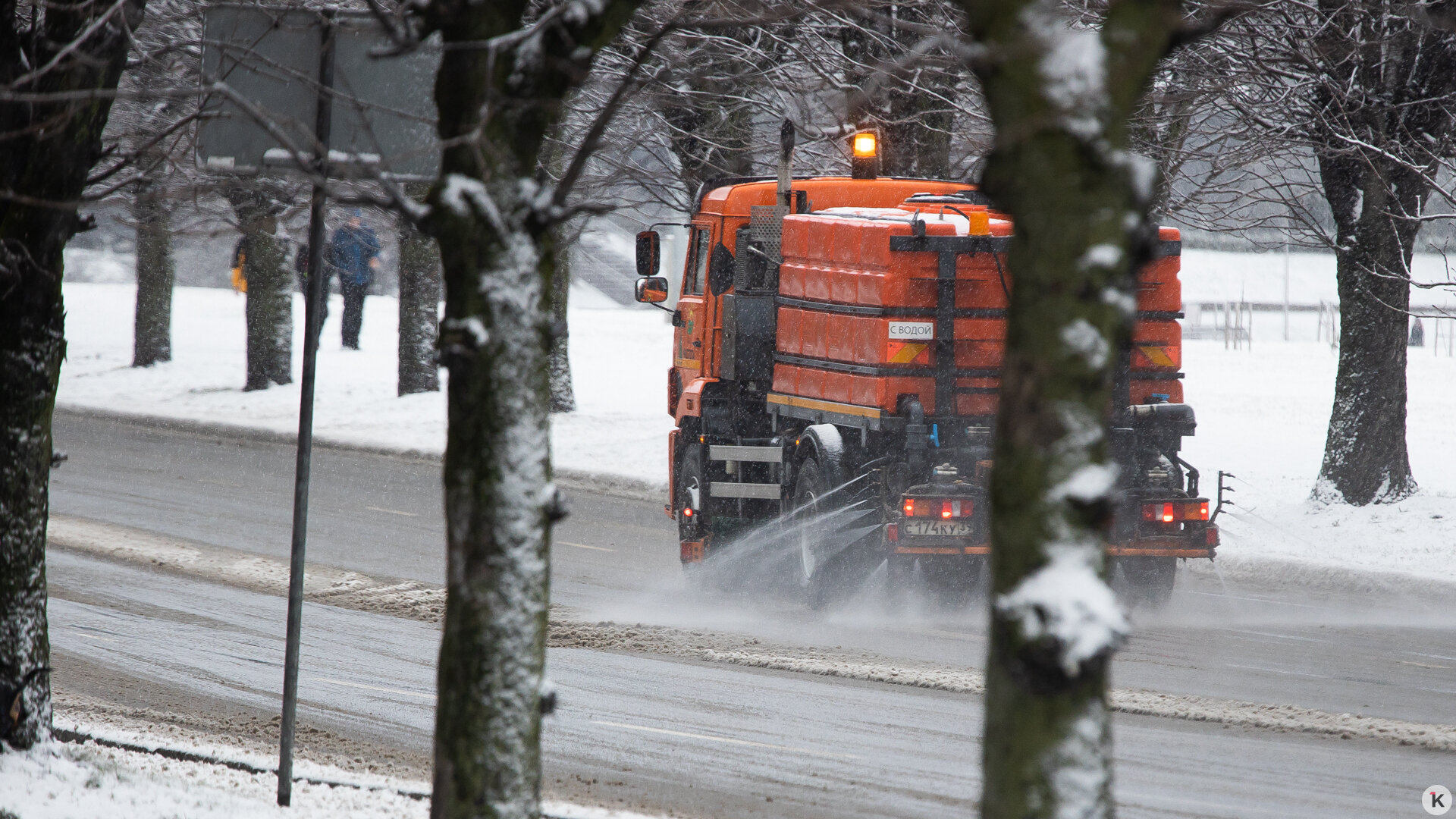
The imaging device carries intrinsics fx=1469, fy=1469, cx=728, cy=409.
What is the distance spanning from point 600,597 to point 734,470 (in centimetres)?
183

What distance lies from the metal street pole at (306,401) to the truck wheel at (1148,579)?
708 cm

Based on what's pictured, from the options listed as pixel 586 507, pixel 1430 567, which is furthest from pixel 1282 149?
pixel 586 507

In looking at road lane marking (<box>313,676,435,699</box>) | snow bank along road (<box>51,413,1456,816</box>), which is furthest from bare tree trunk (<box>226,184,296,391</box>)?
road lane marking (<box>313,676,435,699</box>)

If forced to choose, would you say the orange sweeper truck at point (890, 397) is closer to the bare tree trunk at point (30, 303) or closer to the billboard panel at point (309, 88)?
the billboard panel at point (309, 88)

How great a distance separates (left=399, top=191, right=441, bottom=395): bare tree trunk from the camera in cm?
2312

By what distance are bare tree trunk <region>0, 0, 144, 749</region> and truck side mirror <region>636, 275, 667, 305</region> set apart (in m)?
7.28

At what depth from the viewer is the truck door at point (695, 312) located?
41.5 ft

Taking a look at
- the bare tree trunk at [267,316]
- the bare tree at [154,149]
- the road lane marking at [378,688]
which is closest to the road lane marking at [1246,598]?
the road lane marking at [378,688]

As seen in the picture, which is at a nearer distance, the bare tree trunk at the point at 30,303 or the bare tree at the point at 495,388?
the bare tree at the point at 495,388

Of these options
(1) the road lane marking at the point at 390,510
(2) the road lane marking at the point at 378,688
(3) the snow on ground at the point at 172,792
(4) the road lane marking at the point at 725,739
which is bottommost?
(2) the road lane marking at the point at 378,688

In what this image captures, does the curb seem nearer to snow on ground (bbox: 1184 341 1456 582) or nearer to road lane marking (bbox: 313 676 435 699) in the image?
snow on ground (bbox: 1184 341 1456 582)

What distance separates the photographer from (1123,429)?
10.6 metres

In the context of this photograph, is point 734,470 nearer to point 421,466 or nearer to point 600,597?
point 600,597

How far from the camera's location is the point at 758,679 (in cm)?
859
